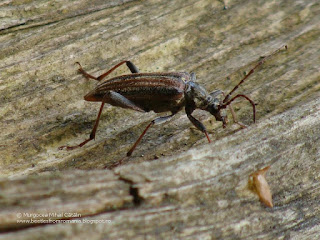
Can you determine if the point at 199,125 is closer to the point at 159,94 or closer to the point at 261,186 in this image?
the point at 159,94

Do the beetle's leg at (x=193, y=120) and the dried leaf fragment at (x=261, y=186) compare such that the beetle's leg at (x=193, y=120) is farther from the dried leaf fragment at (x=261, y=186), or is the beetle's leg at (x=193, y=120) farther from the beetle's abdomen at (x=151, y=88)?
Answer: the dried leaf fragment at (x=261, y=186)

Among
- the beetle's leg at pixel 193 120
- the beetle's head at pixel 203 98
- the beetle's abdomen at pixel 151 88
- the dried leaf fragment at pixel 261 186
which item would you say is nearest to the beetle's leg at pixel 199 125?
the beetle's leg at pixel 193 120

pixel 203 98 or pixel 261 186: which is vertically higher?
pixel 261 186

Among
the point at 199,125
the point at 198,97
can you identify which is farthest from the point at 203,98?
the point at 199,125

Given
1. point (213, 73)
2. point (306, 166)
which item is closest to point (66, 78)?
point (213, 73)

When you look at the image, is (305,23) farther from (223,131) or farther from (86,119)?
(86,119)

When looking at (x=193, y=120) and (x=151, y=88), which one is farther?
(x=151, y=88)

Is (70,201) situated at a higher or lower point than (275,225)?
higher

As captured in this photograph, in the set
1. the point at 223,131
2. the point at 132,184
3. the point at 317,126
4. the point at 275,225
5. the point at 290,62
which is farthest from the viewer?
the point at 290,62
